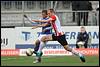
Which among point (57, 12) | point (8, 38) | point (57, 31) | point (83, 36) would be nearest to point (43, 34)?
point (57, 31)

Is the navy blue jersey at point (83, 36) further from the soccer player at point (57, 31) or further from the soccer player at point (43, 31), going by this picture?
the soccer player at point (57, 31)

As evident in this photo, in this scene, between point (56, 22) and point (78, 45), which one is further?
point (78, 45)

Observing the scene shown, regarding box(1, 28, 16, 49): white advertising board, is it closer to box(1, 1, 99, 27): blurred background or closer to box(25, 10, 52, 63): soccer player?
box(1, 1, 99, 27): blurred background

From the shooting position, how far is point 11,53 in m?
20.8

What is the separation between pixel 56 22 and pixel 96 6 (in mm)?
10297

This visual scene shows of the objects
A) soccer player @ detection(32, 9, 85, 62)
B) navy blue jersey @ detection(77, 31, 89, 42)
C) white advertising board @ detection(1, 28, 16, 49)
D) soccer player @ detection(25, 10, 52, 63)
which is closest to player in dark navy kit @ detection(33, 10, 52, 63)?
soccer player @ detection(25, 10, 52, 63)

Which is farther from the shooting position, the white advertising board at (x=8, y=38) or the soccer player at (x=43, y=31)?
the white advertising board at (x=8, y=38)

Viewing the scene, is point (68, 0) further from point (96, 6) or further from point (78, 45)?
point (78, 45)

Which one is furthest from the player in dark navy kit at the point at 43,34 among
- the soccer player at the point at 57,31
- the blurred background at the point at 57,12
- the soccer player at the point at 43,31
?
the blurred background at the point at 57,12

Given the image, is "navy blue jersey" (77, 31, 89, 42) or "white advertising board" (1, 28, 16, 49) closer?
"navy blue jersey" (77, 31, 89, 42)

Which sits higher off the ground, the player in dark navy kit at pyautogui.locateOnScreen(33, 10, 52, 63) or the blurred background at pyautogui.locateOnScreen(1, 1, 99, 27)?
the blurred background at pyautogui.locateOnScreen(1, 1, 99, 27)

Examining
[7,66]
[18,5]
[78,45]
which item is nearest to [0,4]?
[18,5]

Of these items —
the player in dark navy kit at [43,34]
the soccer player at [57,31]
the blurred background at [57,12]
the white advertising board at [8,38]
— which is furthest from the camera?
the blurred background at [57,12]

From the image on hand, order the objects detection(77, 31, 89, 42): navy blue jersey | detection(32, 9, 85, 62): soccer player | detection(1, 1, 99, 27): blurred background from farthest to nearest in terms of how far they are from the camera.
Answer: detection(1, 1, 99, 27): blurred background → detection(77, 31, 89, 42): navy blue jersey → detection(32, 9, 85, 62): soccer player
